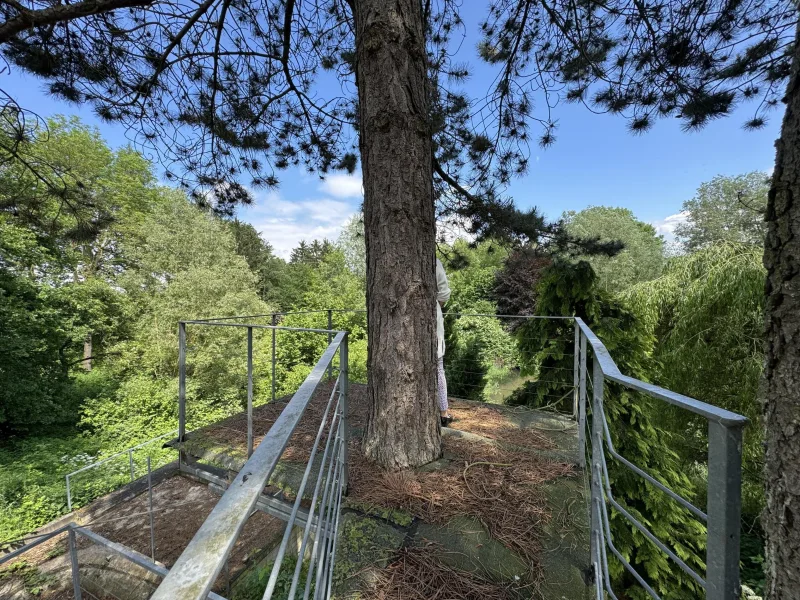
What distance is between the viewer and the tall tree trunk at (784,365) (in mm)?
1259

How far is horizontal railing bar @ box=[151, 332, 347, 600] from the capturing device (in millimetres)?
406

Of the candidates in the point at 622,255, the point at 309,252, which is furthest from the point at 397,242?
the point at 309,252

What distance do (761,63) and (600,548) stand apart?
152 inches

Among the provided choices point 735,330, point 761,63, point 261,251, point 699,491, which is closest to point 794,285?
point 761,63

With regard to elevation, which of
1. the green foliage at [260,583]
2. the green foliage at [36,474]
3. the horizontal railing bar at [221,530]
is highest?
the horizontal railing bar at [221,530]

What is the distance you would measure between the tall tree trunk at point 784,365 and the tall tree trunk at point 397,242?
1.54m

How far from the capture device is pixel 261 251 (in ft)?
78.4

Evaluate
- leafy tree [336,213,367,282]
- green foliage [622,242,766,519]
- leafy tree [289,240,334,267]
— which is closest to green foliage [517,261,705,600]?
green foliage [622,242,766,519]

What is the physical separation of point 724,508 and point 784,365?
1175 mm

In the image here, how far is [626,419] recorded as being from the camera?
338 centimetres

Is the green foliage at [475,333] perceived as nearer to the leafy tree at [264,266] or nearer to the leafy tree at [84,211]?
the leafy tree at [84,211]

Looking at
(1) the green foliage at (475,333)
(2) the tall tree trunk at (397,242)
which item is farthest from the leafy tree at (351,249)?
(2) the tall tree trunk at (397,242)

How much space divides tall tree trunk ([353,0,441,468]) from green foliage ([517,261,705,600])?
74.9 inches

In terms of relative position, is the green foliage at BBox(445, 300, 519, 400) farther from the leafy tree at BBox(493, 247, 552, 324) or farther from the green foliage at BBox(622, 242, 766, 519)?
the green foliage at BBox(622, 242, 766, 519)
